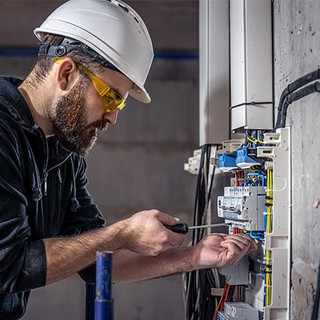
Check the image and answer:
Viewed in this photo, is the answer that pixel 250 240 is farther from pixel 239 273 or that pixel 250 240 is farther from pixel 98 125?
pixel 98 125

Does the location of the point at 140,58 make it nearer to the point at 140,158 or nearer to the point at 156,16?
the point at 156,16

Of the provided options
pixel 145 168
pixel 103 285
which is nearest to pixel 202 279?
pixel 103 285

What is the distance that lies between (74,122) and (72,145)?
0.08 metres

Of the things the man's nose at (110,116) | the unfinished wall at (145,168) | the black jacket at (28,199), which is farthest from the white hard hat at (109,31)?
the unfinished wall at (145,168)

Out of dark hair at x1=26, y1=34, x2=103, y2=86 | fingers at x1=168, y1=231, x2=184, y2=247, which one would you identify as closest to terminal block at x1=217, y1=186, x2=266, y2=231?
fingers at x1=168, y1=231, x2=184, y2=247

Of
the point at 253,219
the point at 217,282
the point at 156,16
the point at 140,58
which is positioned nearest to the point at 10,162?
the point at 140,58

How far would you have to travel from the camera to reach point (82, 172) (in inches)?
78.5

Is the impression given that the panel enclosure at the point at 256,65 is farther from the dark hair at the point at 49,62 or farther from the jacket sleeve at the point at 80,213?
the jacket sleeve at the point at 80,213

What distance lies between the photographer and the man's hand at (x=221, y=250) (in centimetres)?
163

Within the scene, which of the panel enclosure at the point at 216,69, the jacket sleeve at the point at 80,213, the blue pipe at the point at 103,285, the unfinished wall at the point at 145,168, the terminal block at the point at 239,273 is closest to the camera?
the blue pipe at the point at 103,285

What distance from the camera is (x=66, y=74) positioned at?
5.42ft

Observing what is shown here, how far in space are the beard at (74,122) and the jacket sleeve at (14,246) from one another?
245 mm

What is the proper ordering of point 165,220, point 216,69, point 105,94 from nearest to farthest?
point 165,220, point 105,94, point 216,69

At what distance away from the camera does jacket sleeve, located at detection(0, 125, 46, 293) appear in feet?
4.62
